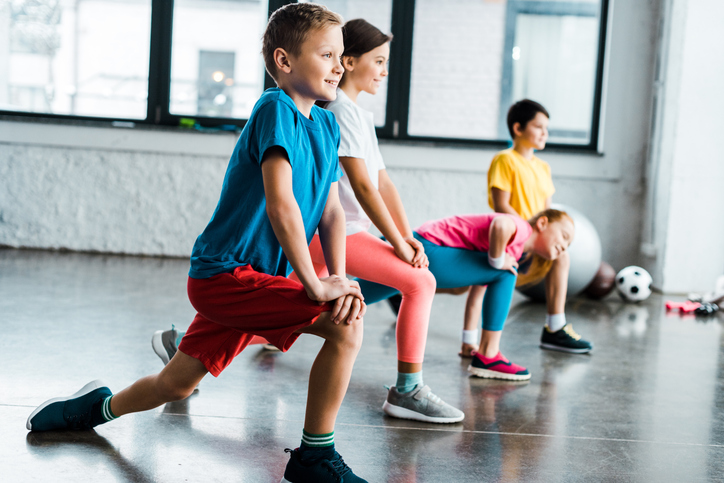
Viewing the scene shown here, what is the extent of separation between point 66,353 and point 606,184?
446cm

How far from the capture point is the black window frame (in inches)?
223

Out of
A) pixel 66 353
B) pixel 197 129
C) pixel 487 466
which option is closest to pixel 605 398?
pixel 487 466

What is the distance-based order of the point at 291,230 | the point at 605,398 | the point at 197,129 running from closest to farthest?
the point at 291,230
the point at 605,398
the point at 197,129

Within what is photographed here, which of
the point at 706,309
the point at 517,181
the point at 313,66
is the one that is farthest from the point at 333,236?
the point at 706,309

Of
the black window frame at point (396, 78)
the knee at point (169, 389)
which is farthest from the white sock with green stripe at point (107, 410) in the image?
the black window frame at point (396, 78)

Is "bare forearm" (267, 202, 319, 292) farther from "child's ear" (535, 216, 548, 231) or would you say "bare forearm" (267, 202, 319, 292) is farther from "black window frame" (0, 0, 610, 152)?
"black window frame" (0, 0, 610, 152)

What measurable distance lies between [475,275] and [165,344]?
1.12m

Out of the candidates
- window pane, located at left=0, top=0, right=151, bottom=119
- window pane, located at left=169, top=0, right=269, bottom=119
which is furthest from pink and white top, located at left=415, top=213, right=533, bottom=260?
window pane, located at left=0, top=0, right=151, bottom=119

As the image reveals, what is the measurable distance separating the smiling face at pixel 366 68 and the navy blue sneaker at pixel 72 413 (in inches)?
47.5

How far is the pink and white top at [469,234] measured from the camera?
2521mm

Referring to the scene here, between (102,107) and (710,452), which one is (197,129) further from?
(710,452)

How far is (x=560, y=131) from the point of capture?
19.1 feet

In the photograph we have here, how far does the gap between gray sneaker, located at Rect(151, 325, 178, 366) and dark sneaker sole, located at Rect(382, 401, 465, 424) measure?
0.74 m

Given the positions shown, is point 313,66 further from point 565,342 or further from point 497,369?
point 565,342
